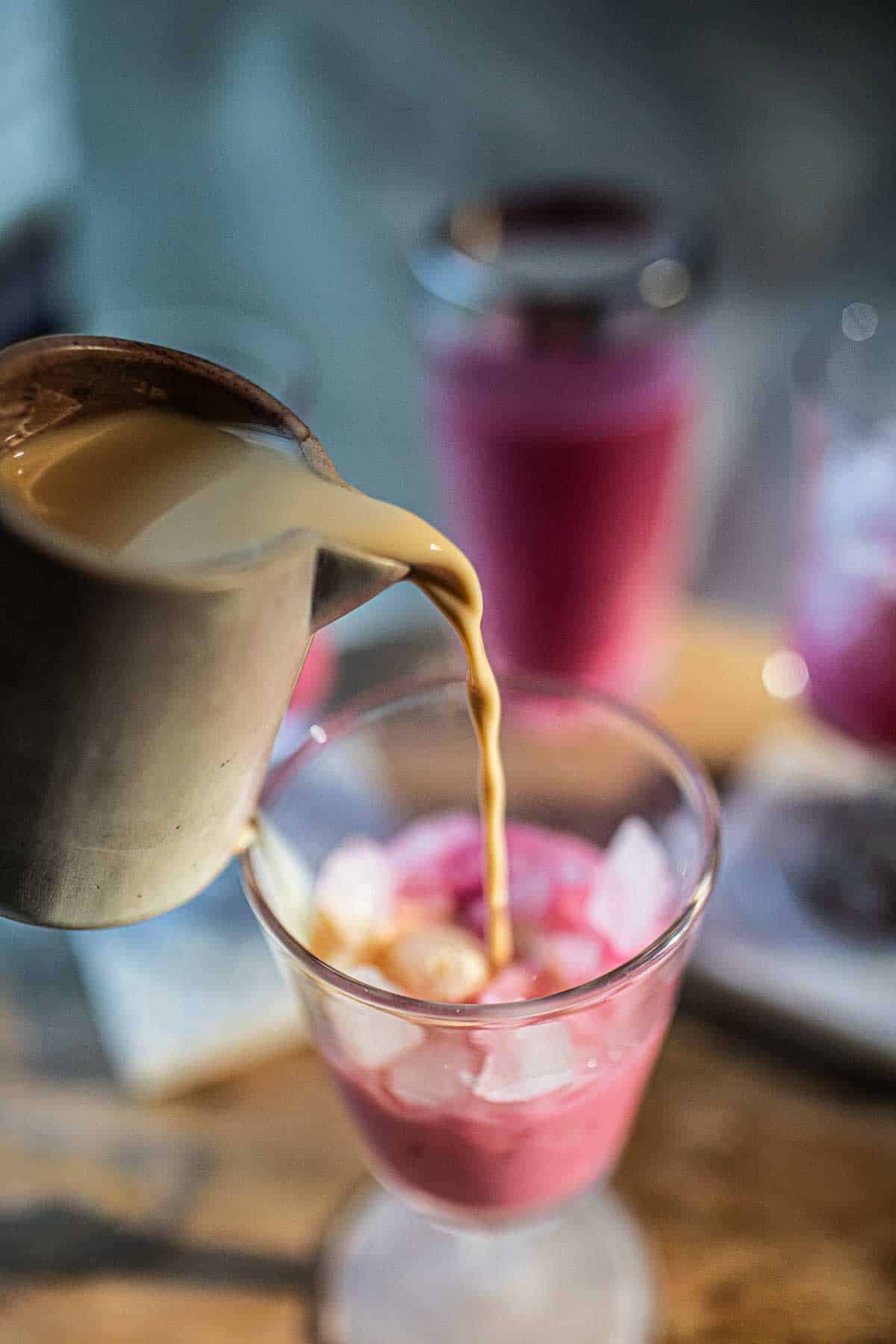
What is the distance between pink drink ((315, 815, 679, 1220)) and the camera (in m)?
0.58

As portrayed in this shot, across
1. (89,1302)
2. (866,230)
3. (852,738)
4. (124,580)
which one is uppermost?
(124,580)

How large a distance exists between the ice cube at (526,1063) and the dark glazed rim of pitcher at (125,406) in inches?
9.2

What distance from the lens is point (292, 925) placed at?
651mm

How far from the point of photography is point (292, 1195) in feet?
2.73

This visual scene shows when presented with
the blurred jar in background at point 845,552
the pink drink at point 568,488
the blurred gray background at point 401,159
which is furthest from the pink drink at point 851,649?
the blurred gray background at point 401,159

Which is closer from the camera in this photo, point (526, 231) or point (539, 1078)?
point (539, 1078)

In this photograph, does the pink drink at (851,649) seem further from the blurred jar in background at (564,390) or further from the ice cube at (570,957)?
the ice cube at (570,957)

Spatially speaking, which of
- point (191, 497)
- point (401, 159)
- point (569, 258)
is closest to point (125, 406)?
point (191, 497)

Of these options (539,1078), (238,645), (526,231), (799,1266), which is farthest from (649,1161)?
(526,231)

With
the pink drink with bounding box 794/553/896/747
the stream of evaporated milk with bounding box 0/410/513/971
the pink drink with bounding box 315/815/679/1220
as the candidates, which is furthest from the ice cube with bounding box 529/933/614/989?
the pink drink with bounding box 794/553/896/747

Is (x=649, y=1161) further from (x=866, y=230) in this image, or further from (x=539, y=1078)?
(x=866, y=230)

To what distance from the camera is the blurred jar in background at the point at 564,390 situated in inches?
38.2

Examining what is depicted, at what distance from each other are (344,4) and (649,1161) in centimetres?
107

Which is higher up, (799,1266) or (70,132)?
(70,132)
